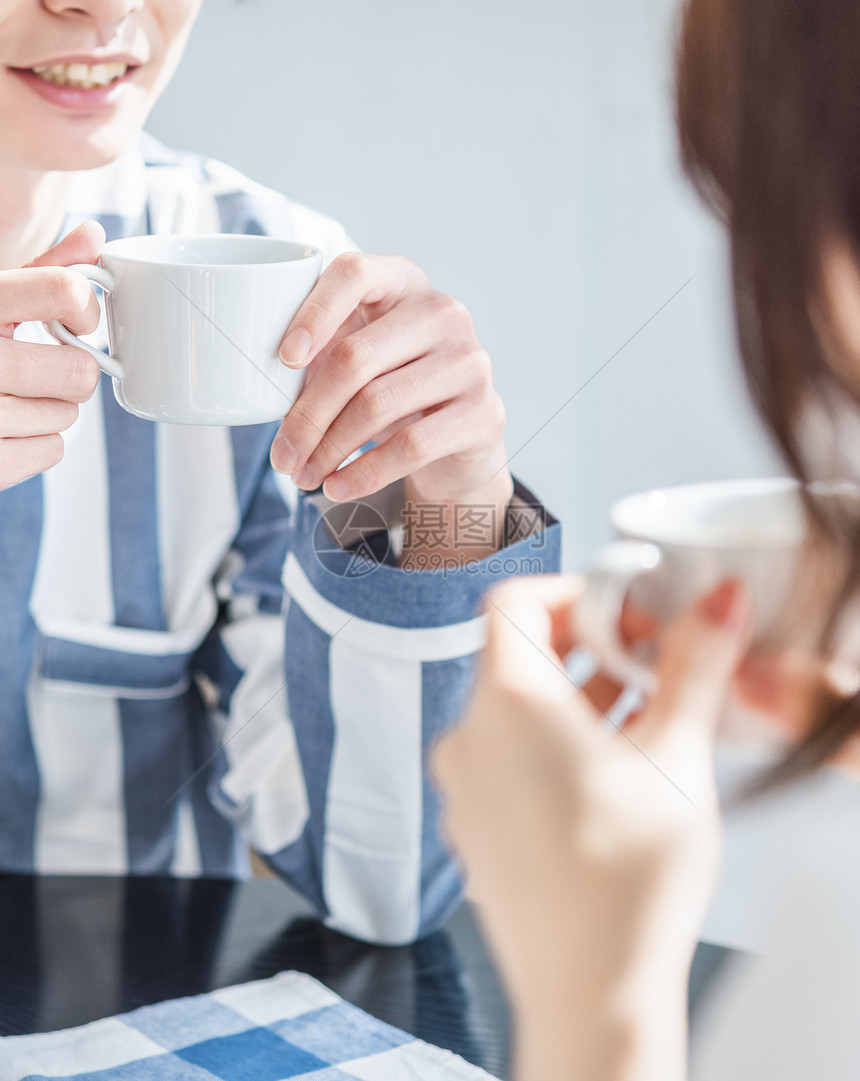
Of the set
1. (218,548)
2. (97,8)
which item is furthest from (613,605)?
(218,548)

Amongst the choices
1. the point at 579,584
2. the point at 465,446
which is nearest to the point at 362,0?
the point at 465,446

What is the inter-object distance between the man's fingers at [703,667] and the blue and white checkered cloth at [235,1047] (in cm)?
18

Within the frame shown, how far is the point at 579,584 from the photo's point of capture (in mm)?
265

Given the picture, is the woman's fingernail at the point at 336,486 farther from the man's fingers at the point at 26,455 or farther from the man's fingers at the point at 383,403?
the man's fingers at the point at 26,455

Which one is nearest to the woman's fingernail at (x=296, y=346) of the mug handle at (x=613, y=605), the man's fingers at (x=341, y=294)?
the man's fingers at (x=341, y=294)

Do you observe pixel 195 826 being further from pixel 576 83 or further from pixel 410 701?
pixel 576 83

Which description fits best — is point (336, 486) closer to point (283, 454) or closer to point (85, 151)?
point (283, 454)

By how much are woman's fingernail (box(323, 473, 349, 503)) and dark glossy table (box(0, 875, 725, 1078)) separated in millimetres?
190

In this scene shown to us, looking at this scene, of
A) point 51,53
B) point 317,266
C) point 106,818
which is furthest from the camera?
point 106,818

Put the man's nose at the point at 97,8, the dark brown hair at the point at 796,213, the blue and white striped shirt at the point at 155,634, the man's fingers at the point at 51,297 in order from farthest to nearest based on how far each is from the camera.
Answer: the blue and white striped shirt at the point at 155,634, the man's nose at the point at 97,8, the man's fingers at the point at 51,297, the dark brown hair at the point at 796,213

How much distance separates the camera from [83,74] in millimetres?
449

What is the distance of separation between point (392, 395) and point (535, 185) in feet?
0.38

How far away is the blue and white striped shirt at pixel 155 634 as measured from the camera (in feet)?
1.98

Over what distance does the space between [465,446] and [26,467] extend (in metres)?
0.15
